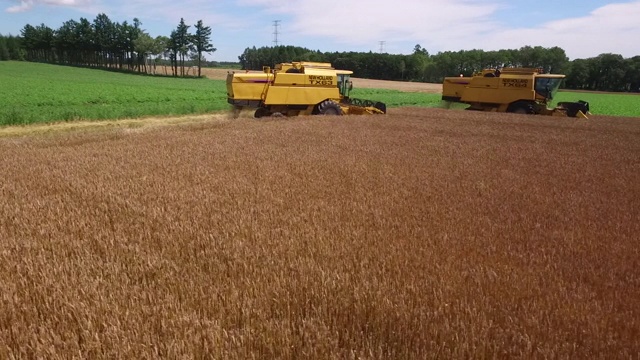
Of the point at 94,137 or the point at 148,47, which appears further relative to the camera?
the point at 148,47

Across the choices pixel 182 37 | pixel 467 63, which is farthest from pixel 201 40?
pixel 467 63

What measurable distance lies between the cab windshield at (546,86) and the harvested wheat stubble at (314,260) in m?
15.9

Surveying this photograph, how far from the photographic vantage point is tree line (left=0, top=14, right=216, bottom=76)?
3243 inches

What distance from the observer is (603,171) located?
32.2 feet

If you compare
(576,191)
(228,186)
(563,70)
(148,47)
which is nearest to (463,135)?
(576,191)

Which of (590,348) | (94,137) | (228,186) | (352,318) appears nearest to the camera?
(590,348)

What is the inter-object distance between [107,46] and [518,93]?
92452mm

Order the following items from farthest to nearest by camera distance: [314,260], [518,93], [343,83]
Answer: [518,93] → [343,83] → [314,260]

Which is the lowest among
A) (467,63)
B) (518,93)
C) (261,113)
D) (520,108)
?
(261,113)

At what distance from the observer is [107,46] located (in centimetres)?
9262

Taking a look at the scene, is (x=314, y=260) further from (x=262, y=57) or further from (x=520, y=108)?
(x=262, y=57)

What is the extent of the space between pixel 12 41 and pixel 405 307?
141 meters

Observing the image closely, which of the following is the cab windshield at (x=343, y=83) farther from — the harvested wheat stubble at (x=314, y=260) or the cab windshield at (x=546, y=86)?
the harvested wheat stubble at (x=314, y=260)

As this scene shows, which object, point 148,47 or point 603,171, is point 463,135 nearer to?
point 603,171
